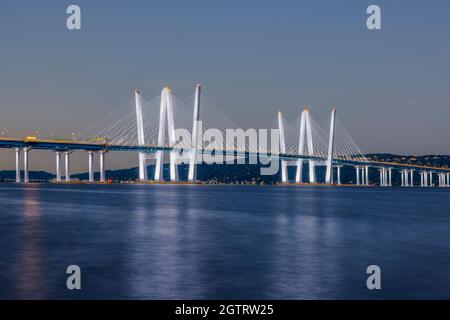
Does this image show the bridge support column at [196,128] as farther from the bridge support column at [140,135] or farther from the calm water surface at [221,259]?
the calm water surface at [221,259]

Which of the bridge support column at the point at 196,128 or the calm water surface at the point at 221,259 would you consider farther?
the bridge support column at the point at 196,128

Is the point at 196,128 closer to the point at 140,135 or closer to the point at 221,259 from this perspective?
the point at 140,135

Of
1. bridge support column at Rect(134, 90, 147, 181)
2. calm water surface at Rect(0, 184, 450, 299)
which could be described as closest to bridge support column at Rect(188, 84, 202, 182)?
bridge support column at Rect(134, 90, 147, 181)

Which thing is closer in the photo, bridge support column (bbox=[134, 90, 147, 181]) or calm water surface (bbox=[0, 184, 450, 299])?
calm water surface (bbox=[0, 184, 450, 299])

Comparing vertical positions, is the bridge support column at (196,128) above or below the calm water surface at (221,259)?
above

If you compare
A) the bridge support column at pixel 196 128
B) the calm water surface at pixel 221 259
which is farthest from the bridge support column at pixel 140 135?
the calm water surface at pixel 221 259

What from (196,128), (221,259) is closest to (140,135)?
(196,128)

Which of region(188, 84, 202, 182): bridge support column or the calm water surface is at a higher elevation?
region(188, 84, 202, 182): bridge support column

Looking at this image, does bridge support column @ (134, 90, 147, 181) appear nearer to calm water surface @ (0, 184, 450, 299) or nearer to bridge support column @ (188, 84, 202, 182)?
bridge support column @ (188, 84, 202, 182)

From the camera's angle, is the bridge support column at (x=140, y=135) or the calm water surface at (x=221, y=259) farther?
the bridge support column at (x=140, y=135)

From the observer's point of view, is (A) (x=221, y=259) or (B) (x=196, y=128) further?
(B) (x=196, y=128)
